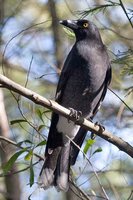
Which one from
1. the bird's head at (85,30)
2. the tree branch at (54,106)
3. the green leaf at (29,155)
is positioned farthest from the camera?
the bird's head at (85,30)

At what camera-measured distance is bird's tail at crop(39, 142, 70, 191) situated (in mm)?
3992

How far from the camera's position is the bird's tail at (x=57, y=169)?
3.99 m

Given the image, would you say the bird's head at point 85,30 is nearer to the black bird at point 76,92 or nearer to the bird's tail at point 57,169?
the black bird at point 76,92

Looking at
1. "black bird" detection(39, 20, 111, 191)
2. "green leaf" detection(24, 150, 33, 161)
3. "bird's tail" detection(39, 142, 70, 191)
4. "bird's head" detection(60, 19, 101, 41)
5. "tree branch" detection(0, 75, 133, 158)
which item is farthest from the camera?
"bird's head" detection(60, 19, 101, 41)

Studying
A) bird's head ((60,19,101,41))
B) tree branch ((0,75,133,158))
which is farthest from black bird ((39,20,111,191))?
tree branch ((0,75,133,158))

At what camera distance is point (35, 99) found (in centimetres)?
304

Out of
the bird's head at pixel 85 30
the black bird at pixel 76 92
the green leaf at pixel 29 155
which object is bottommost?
the green leaf at pixel 29 155

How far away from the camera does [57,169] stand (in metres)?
4.20

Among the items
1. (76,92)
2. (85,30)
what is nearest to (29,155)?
(76,92)

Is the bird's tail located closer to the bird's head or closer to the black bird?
the black bird

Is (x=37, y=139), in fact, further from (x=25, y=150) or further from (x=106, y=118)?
(x=106, y=118)

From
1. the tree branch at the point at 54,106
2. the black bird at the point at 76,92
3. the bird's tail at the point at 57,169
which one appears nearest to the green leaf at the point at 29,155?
the tree branch at the point at 54,106

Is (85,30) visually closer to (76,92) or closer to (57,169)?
(76,92)

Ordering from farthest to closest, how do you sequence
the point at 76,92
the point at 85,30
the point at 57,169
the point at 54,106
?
the point at 85,30 < the point at 76,92 < the point at 57,169 < the point at 54,106
